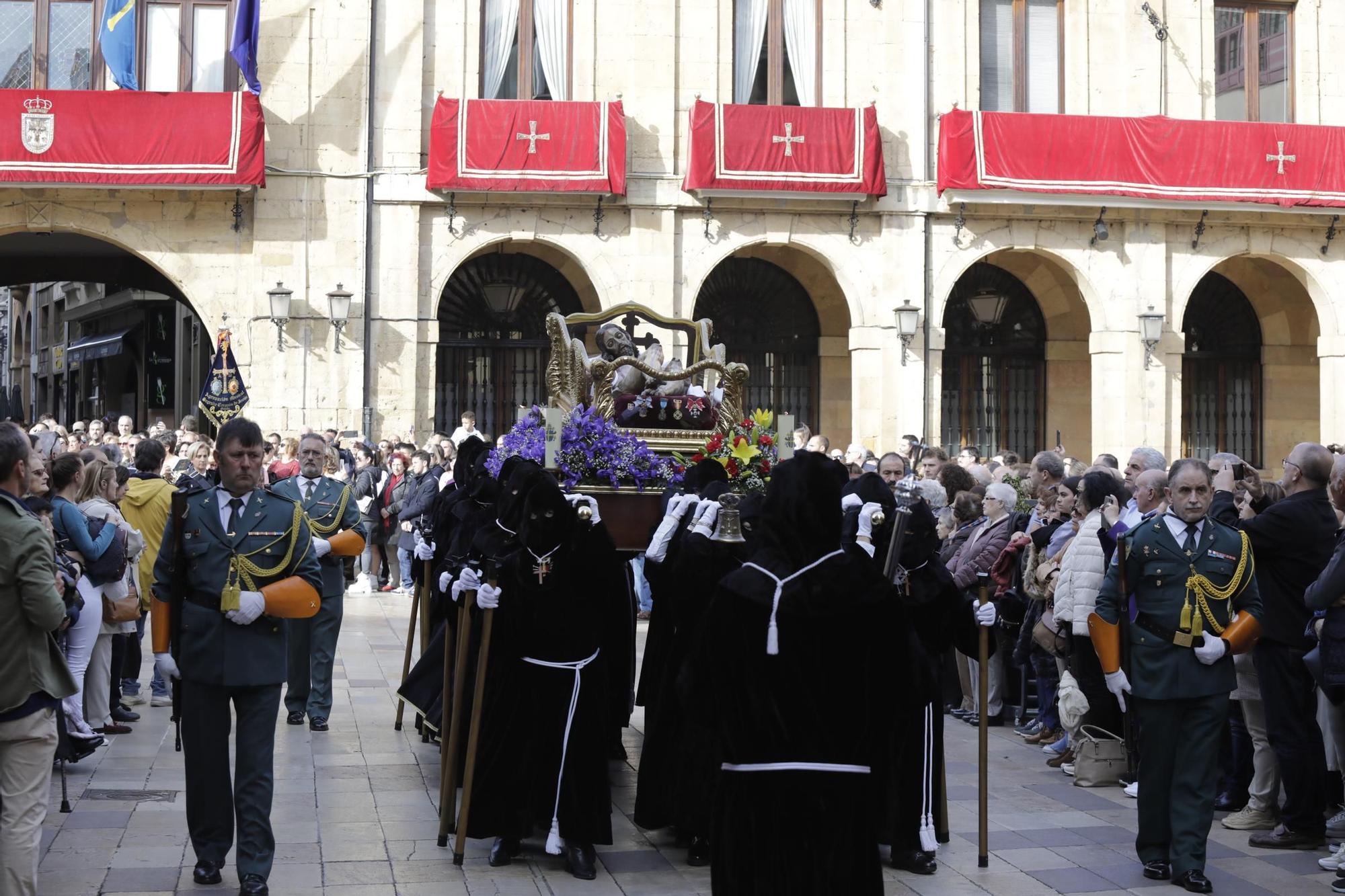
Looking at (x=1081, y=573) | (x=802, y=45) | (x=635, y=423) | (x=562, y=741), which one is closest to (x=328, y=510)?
(x=635, y=423)

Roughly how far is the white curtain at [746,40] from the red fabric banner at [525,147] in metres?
2.35

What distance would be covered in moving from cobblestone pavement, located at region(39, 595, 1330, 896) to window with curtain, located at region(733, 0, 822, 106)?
47.7 ft

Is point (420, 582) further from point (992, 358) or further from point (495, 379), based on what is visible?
point (992, 358)

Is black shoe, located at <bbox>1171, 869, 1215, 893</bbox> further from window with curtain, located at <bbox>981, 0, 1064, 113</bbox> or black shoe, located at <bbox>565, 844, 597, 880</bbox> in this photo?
window with curtain, located at <bbox>981, 0, 1064, 113</bbox>

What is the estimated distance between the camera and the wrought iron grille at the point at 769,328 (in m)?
23.9

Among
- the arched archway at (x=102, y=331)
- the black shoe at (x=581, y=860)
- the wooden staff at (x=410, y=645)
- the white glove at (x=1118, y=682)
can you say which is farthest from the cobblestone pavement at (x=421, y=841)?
the arched archway at (x=102, y=331)

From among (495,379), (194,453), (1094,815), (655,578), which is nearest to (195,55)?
(495,379)

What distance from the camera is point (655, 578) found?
311 inches

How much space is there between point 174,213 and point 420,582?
12.1 meters

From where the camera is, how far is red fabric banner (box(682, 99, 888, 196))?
69.2 ft

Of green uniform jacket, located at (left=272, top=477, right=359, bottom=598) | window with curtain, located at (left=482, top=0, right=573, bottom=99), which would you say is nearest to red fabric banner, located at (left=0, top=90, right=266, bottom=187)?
window with curtain, located at (left=482, top=0, right=573, bottom=99)

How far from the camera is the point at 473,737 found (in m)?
6.85

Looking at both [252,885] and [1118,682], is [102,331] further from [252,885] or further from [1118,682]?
[1118,682]

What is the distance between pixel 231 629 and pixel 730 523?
235cm
